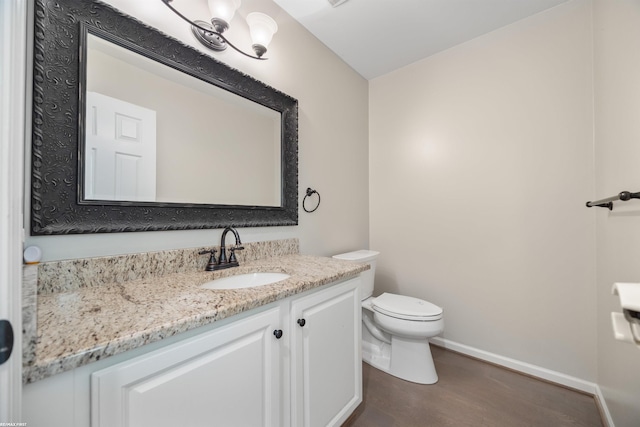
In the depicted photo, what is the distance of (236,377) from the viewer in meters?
0.76

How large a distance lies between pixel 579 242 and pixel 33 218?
265cm

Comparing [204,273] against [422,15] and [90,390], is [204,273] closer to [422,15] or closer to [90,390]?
[90,390]

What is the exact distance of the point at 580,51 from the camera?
5.03ft

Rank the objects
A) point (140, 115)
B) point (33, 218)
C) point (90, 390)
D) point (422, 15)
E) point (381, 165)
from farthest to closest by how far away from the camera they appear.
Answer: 1. point (381, 165)
2. point (422, 15)
3. point (140, 115)
4. point (33, 218)
5. point (90, 390)

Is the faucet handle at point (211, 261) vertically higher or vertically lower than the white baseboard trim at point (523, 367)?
higher

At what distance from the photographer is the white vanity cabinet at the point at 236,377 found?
507 mm

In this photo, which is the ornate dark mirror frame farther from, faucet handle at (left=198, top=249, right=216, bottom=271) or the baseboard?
the baseboard

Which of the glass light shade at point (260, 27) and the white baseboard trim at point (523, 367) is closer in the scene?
the glass light shade at point (260, 27)

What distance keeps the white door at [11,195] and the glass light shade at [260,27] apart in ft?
3.85

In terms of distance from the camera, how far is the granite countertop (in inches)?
18.7

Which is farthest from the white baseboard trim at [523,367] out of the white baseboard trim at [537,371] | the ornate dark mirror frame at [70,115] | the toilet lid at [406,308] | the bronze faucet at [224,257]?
the ornate dark mirror frame at [70,115]

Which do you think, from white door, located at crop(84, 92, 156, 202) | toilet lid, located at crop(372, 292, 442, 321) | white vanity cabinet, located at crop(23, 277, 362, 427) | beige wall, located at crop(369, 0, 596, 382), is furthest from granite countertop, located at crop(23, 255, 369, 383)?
beige wall, located at crop(369, 0, 596, 382)

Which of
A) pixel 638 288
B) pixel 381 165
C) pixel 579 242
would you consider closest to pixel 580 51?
pixel 579 242

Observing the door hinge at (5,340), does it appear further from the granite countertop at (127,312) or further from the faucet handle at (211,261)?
the faucet handle at (211,261)
